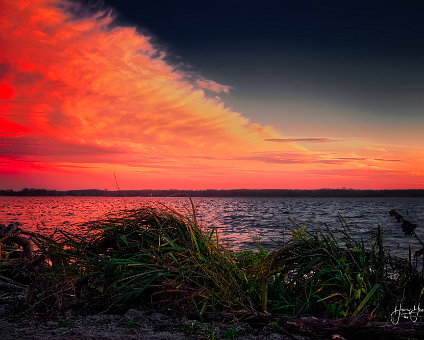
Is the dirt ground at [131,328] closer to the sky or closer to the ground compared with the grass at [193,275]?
closer to the ground

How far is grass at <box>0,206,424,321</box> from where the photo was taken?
4.52 metres

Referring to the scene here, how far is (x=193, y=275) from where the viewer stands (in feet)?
15.6

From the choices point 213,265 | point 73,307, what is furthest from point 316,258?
point 73,307

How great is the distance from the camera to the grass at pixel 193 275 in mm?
4523

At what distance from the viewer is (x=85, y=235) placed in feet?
17.6

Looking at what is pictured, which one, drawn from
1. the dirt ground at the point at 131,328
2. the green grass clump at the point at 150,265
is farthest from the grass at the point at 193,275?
the dirt ground at the point at 131,328

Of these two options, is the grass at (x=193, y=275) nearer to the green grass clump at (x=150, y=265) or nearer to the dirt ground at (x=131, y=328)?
the green grass clump at (x=150, y=265)

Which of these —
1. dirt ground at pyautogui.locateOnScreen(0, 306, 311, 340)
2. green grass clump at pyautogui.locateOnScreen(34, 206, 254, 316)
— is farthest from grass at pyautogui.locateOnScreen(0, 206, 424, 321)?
dirt ground at pyautogui.locateOnScreen(0, 306, 311, 340)

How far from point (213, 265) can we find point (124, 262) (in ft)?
3.88

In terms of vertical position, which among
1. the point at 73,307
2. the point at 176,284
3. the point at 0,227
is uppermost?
the point at 0,227

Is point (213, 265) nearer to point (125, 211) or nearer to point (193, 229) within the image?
point (193, 229)

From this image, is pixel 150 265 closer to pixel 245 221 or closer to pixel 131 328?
pixel 131 328

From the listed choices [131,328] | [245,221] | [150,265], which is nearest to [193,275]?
[150,265]

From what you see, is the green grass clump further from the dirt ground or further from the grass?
the dirt ground
